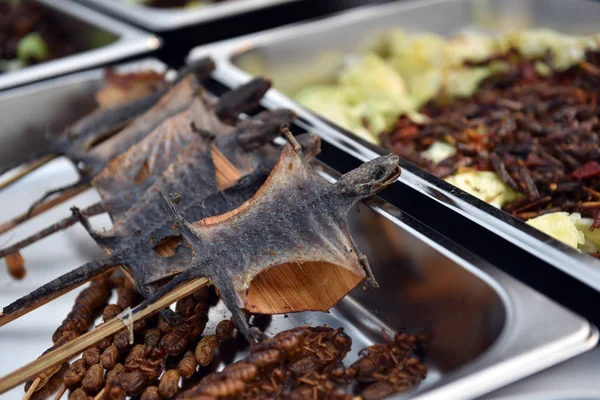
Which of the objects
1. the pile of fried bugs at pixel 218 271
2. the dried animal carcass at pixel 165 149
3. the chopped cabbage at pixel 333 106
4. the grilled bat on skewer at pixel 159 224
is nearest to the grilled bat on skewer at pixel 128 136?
the dried animal carcass at pixel 165 149

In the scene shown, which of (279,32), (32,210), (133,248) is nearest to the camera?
(133,248)

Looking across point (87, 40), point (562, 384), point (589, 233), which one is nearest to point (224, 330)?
point (562, 384)

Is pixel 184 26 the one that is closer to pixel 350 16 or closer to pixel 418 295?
pixel 350 16

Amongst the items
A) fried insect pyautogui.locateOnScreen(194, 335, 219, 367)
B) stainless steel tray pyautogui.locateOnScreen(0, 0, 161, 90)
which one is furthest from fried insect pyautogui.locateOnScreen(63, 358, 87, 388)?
stainless steel tray pyautogui.locateOnScreen(0, 0, 161, 90)

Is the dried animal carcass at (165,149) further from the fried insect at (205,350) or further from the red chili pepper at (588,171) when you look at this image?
the red chili pepper at (588,171)

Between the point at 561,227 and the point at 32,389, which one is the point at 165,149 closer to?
the point at 32,389

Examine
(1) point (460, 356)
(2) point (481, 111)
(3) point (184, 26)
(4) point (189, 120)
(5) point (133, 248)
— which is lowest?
(1) point (460, 356)

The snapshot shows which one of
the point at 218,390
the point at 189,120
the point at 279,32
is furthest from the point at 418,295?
the point at 279,32
